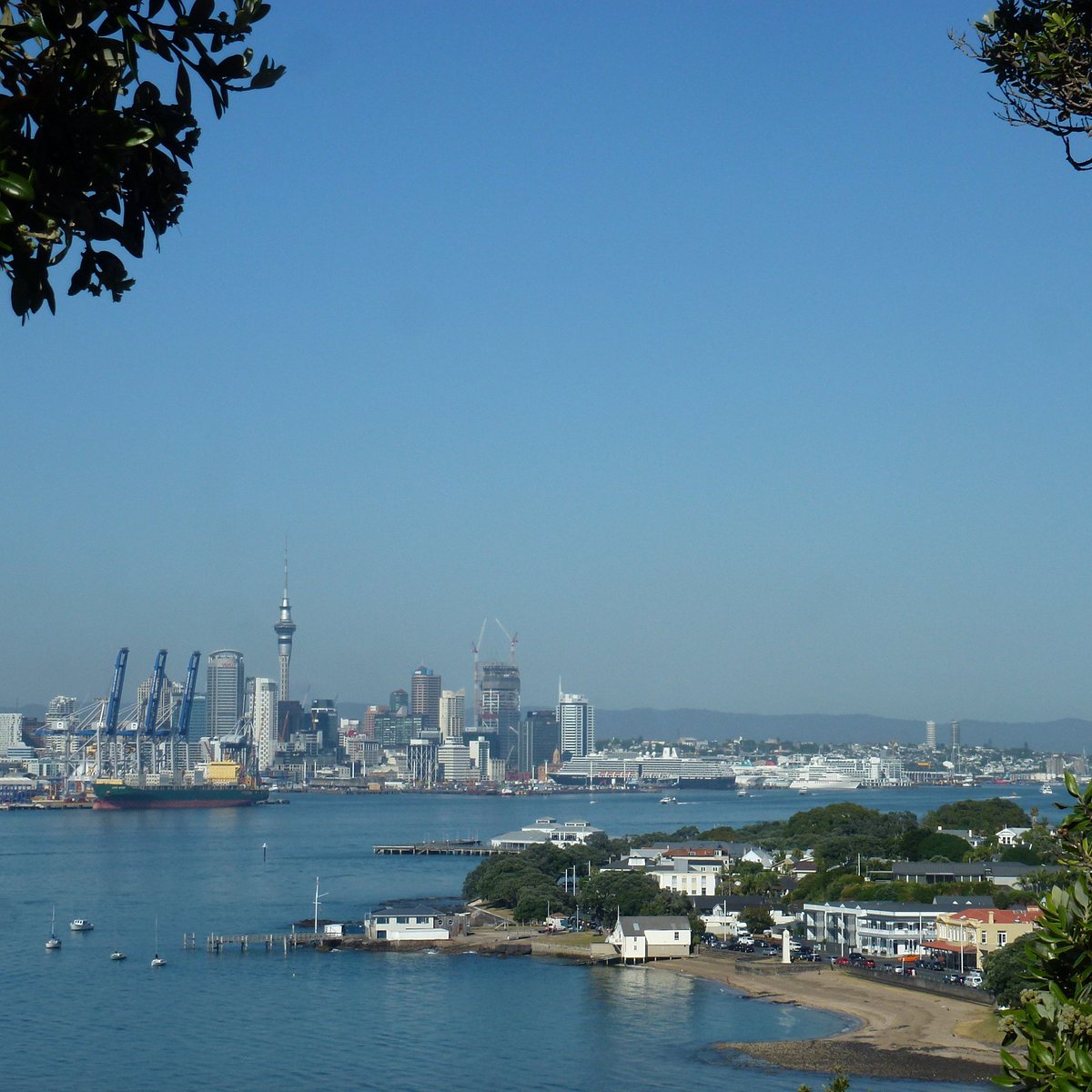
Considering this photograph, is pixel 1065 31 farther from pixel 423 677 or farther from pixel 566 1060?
pixel 423 677

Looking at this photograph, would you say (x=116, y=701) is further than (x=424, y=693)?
No

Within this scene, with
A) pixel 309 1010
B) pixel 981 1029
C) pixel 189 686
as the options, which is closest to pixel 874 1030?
pixel 981 1029

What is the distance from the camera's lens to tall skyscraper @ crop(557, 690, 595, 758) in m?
88.1

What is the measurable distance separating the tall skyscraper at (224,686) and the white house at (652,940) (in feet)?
222

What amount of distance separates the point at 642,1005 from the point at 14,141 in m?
12.3

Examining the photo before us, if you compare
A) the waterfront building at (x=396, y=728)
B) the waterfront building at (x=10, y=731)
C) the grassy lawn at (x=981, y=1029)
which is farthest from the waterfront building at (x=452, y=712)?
the grassy lawn at (x=981, y=1029)

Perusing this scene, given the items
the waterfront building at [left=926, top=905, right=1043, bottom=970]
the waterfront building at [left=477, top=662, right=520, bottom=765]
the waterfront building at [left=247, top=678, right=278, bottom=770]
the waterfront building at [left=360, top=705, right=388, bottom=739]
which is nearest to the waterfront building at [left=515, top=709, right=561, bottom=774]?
the waterfront building at [left=477, top=662, right=520, bottom=765]

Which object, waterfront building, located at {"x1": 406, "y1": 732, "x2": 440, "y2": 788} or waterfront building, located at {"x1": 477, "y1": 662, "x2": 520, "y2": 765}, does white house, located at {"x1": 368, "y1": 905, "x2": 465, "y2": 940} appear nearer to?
waterfront building, located at {"x1": 406, "y1": 732, "x2": 440, "y2": 788}

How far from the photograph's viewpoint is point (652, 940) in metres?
15.2

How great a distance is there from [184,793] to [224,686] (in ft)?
128

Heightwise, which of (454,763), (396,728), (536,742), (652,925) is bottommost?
(454,763)

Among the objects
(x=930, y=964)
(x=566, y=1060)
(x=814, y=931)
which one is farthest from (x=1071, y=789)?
(x=814, y=931)

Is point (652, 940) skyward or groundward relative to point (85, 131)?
groundward

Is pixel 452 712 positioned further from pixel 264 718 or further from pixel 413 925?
pixel 413 925
